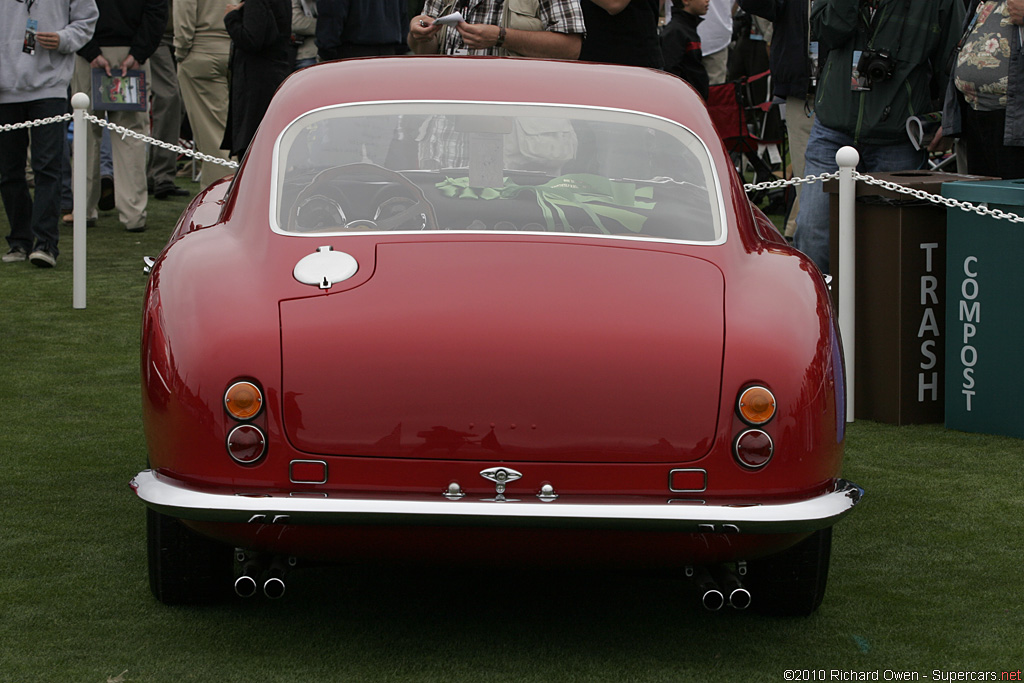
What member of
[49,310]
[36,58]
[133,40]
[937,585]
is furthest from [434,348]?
[133,40]

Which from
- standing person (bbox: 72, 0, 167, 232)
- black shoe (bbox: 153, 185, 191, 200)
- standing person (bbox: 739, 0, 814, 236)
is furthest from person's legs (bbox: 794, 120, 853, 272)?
black shoe (bbox: 153, 185, 191, 200)

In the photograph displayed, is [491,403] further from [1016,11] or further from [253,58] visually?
[253,58]

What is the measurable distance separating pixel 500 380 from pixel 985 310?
126 inches

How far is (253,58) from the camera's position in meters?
11.0

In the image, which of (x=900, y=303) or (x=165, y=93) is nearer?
(x=900, y=303)

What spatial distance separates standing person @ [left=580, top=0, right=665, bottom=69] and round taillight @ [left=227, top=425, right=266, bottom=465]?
4.85 m

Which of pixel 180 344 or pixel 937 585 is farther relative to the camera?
pixel 937 585

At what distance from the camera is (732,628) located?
149 inches

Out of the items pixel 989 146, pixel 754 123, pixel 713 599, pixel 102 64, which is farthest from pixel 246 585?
pixel 754 123

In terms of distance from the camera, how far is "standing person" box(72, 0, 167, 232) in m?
11.2

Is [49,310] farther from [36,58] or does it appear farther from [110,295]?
[36,58]

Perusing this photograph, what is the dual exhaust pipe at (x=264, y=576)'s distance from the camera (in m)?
3.40

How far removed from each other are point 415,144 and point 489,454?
126cm

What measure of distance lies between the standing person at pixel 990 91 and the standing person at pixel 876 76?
169 millimetres
